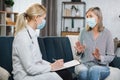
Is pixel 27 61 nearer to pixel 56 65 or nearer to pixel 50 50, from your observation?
pixel 56 65

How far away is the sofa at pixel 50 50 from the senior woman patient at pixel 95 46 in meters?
0.27

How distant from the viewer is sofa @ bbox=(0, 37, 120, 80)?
2625mm

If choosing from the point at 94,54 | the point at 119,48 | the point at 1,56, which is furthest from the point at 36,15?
the point at 119,48

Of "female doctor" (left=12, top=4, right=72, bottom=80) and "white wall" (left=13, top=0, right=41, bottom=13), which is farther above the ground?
"white wall" (left=13, top=0, right=41, bottom=13)

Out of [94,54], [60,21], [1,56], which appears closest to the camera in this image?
[1,56]

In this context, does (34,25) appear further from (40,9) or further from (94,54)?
(94,54)

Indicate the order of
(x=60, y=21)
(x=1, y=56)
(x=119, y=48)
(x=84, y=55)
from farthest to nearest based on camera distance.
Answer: (x=60, y=21)
(x=119, y=48)
(x=84, y=55)
(x=1, y=56)

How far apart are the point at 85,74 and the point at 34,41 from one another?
77cm

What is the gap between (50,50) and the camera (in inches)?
122

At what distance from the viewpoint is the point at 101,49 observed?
9.64 feet

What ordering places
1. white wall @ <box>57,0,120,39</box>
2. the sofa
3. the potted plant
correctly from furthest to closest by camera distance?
white wall @ <box>57,0,120,39</box>, the potted plant, the sofa

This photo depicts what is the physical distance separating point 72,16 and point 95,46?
4352mm

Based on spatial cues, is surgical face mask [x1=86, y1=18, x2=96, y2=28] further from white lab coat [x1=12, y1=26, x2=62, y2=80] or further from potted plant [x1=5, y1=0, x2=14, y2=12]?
potted plant [x1=5, y1=0, x2=14, y2=12]

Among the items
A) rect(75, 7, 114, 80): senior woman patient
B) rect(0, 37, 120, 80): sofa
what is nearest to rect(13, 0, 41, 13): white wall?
rect(0, 37, 120, 80): sofa
